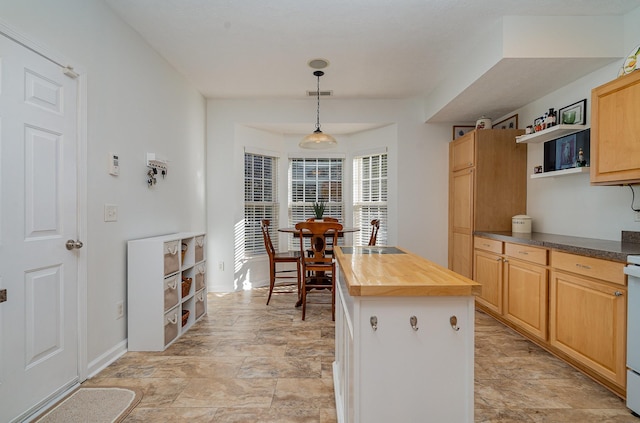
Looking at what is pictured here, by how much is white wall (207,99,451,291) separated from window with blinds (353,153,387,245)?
0.34m

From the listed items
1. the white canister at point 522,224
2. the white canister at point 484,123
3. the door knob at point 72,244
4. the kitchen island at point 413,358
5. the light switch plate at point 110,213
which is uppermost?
the white canister at point 484,123

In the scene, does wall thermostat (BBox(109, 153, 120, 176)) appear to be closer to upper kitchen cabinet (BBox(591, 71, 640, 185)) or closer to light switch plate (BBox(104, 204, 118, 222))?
light switch plate (BBox(104, 204, 118, 222))

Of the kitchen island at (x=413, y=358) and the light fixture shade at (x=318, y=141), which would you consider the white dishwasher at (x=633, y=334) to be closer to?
the kitchen island at (x=413, y=358)

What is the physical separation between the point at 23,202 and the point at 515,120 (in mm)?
4714

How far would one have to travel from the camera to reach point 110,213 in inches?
95.1

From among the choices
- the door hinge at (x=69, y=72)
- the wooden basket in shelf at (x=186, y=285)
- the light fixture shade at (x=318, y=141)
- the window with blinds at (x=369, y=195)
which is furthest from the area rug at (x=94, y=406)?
the window with blinds at (x=369, y=195)

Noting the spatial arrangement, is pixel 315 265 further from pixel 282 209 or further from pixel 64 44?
pixel 64 44

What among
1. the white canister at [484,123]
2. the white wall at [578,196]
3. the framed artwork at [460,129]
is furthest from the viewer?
the framed artwork at [460,129]

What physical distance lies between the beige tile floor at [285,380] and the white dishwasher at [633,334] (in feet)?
0.36

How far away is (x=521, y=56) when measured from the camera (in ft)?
8.44

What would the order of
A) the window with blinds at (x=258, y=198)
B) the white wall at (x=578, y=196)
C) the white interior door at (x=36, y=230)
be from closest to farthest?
the white interior door at (x=36, y=230) < the white wall at (x=578, y=196) < the window with blinds at (x=258, y=198)

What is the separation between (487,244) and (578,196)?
3.01 ft

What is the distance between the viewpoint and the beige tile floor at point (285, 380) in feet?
5.97

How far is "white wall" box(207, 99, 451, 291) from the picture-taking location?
179 inches
